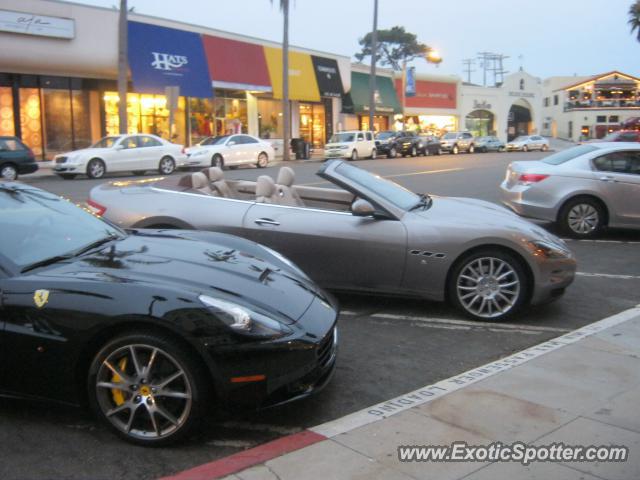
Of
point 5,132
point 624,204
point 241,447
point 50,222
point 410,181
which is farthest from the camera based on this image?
point 5,132

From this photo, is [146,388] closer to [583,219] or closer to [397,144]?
[583,219]

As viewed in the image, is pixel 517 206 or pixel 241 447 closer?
pixel 241 447

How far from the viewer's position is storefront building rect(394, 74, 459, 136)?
51562 millimetres

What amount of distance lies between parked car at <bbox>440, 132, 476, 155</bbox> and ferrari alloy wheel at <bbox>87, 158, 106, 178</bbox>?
29.5 meters

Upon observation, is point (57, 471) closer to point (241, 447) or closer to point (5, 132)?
point (241, 447)

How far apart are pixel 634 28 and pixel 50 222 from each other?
57.4 meters

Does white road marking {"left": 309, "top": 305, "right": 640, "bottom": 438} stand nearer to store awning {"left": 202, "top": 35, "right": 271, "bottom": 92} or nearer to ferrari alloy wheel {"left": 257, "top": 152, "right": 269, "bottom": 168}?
ferrari alloy wheel {"left": 257, "top": 152, "right": 269, "bottom": 168}

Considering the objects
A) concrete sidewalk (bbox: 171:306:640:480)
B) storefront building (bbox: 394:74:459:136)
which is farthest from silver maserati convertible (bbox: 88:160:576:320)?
storefront building (bbox: 394:74:459:136)

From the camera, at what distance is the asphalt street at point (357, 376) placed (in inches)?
130

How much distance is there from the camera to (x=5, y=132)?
83.4 feet

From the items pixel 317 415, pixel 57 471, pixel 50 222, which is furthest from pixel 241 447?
pixel 50 222

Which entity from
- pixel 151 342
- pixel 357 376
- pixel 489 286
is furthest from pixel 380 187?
pixel 151 342

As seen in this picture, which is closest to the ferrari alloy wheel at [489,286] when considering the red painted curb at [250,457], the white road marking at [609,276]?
the white road marking at [609,276]

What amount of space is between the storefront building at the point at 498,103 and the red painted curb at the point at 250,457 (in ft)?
191
